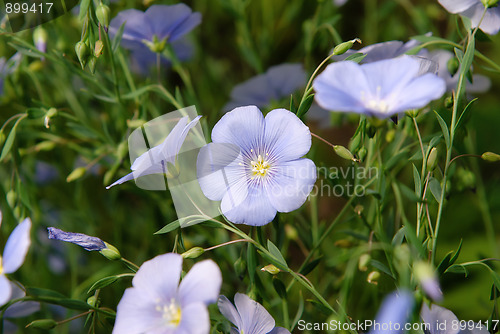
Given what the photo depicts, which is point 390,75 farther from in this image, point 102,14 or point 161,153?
point 102,14

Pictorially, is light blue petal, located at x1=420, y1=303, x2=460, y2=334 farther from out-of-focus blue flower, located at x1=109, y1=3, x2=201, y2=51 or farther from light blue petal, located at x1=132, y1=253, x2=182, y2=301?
out-of-focus blue flower, located at x1=109, y1=3, x2=201, y2=51

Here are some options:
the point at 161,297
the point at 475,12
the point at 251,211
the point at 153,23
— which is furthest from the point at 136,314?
the point at 475,12

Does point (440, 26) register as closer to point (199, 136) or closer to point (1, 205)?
point (199, 136)

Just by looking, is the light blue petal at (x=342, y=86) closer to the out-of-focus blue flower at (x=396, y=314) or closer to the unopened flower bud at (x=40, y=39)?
the out-of-focus blue flower at (x=396, y=314)

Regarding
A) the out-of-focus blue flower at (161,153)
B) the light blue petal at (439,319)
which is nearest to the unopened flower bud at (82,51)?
the out-of-focus blue flower at (161,153)

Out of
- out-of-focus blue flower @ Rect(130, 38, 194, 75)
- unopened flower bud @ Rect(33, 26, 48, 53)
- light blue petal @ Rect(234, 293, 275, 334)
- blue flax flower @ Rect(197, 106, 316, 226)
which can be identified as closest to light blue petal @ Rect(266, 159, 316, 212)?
blue flax flower @ Rect(197, 106, 316, 226)

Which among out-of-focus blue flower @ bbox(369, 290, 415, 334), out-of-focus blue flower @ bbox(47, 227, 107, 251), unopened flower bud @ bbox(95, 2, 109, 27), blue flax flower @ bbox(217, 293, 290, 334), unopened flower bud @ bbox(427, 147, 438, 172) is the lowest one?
blue flax flower @ bbox(217, 293, 290, 334)

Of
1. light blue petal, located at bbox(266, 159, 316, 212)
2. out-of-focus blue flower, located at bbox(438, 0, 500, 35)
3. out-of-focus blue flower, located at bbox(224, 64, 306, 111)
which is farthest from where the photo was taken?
out-of-focus blue flower, located at bbox(224, 64, 306, 111)
